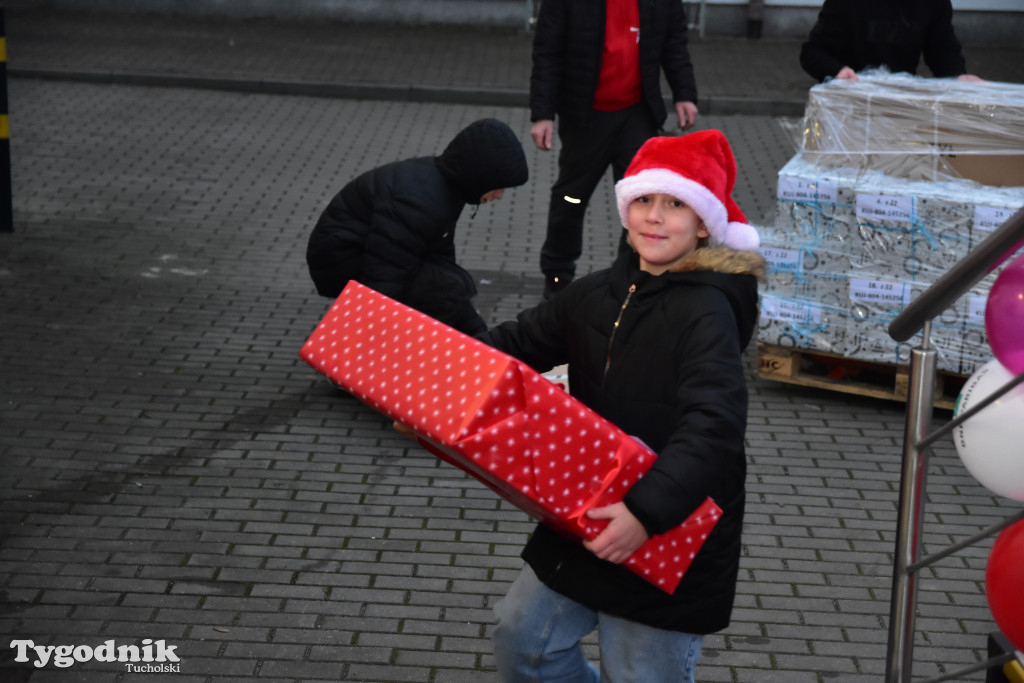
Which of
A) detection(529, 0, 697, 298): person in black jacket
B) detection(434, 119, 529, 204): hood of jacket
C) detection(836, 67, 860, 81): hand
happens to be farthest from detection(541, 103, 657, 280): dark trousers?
detection(434, 119, 529, 204): hood of jacket

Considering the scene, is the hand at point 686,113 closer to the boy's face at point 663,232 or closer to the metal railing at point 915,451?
the boy's face at point 663,232

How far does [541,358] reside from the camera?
3.12 m

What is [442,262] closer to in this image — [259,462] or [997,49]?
[259,462]

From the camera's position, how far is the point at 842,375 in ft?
19.8

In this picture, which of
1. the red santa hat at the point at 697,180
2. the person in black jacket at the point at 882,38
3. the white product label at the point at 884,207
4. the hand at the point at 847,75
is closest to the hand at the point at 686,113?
the person in black jacket at the point at 882,38

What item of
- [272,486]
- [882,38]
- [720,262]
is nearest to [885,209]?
[882,38]

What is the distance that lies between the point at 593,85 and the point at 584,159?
1.30ft

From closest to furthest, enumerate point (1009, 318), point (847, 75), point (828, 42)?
point (1009, 318), point (847, 75), point (828, 42)

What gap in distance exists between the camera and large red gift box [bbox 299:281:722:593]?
2.46 meters

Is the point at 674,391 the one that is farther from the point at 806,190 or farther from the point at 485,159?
the point at 806,190

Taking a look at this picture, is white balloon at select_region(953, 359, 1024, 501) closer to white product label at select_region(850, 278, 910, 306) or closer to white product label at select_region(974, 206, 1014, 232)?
white product label at select_region(974, 206, 1014, 232)

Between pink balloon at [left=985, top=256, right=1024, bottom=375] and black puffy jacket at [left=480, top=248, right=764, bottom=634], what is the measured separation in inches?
20.3

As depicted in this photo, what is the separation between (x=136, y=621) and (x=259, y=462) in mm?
1281

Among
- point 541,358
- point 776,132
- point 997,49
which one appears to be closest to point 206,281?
point 541,358
